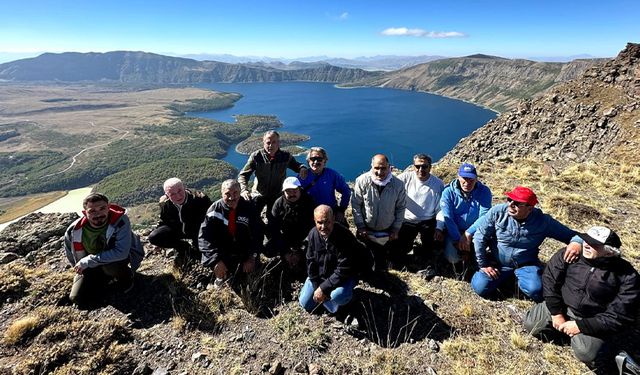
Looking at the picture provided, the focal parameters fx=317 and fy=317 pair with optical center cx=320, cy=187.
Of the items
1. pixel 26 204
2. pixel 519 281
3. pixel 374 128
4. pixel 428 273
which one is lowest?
pixel 26 204

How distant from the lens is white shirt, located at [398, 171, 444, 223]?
636 cm

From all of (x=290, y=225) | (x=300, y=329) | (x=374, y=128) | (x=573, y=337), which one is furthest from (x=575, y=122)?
(x=374, y=128)

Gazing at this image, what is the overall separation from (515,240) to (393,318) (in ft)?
7.61

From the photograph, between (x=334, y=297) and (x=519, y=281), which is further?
(x=519, y=281)

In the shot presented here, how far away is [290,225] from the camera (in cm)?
580

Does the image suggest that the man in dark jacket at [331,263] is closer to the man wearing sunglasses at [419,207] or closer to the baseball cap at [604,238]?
the man wearing sunglasses at [419,207]

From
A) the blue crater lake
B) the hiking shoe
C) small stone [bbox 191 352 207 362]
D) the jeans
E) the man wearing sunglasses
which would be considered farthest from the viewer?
the blue crater lake

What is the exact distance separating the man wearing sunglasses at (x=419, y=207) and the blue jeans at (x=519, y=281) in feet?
4.41

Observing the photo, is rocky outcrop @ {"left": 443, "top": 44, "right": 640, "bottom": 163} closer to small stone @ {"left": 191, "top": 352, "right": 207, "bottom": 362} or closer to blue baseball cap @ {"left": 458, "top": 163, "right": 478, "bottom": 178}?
blue baseball cap @ {"left": 458, "top": 163, "right": 478, "bottom": 178}

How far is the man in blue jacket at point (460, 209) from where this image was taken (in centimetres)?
590

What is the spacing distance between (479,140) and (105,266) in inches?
956

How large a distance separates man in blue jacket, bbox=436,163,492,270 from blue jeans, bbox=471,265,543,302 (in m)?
0.63

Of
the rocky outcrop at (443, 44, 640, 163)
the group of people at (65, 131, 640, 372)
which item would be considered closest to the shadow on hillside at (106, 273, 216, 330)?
the group of people at (65, 131, 640, 372)

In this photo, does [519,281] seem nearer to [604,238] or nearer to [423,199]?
[604,238]
